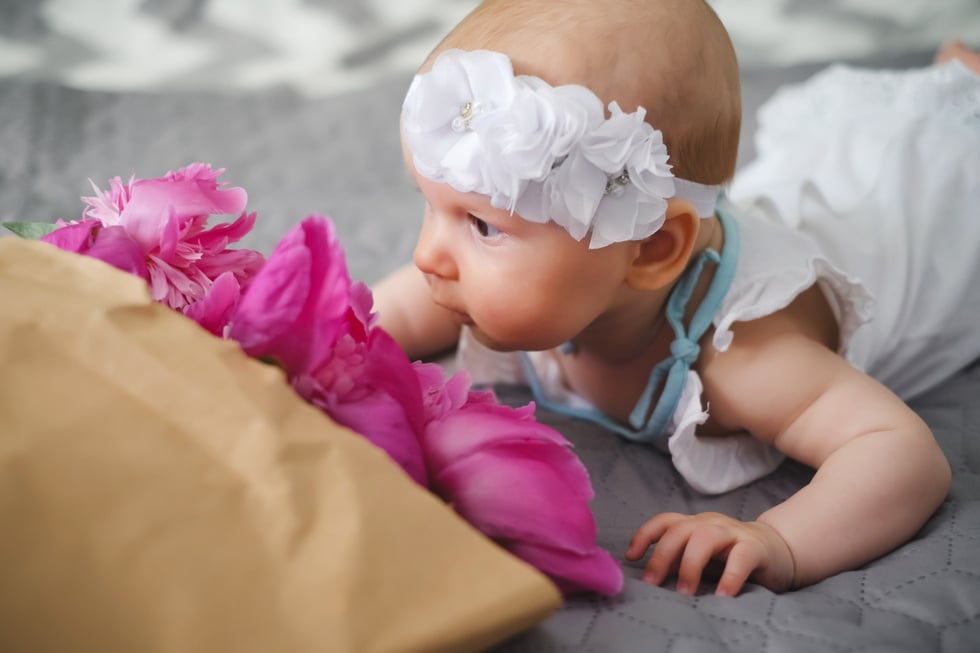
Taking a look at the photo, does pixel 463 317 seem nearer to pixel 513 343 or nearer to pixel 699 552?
pixel 513 343

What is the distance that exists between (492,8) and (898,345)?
27.0 inches

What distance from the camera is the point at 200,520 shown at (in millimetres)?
476

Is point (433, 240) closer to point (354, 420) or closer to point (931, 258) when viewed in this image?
point (354, 420)

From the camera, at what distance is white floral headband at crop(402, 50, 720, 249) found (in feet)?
2.42

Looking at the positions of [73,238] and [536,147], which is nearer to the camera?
[73,238]

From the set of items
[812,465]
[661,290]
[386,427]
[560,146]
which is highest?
[560,146]

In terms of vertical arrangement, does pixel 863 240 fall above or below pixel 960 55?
below

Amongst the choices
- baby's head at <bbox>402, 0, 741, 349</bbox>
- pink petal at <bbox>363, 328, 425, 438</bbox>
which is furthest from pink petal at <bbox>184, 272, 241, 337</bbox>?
baby's head at <bbox>402, 0, 741, 349</bbox>

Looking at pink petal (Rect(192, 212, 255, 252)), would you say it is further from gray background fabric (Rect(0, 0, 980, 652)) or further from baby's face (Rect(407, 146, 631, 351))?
gray background fabric (Rect(0, 0, 980, 652))

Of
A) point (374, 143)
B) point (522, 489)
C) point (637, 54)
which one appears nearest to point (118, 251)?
point (522, 489)

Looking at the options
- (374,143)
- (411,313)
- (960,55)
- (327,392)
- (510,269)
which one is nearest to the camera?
(327,392)

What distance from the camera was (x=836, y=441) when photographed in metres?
0.87

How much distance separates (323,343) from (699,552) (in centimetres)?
36

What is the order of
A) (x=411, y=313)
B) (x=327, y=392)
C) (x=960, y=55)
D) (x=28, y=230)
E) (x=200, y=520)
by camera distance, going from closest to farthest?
(x=200, y=520) → (x=327, y=392) → (x=28, y=230) → (x=411, y=313) → (x=960, y=55)
